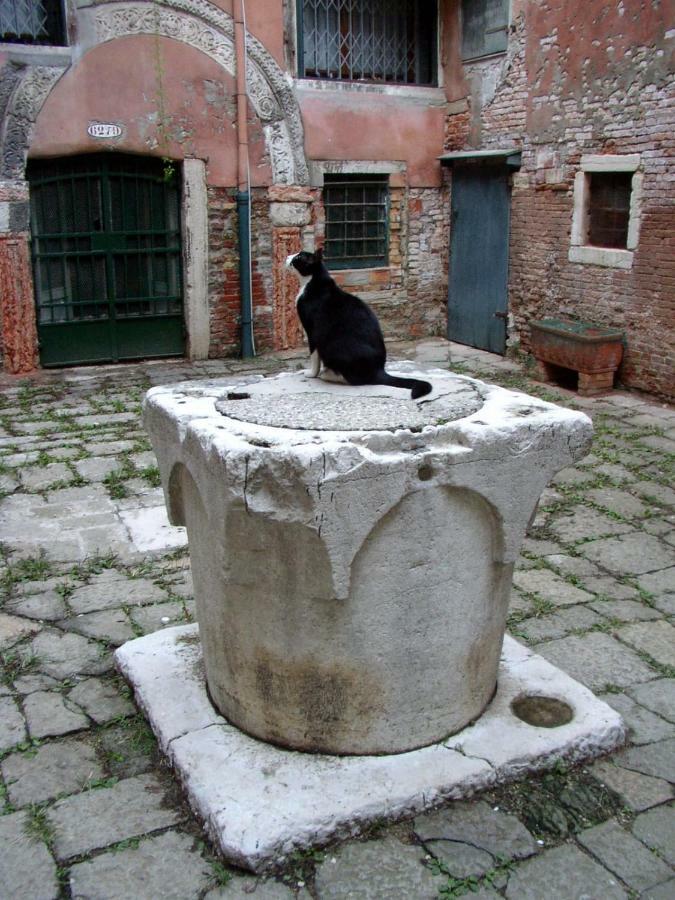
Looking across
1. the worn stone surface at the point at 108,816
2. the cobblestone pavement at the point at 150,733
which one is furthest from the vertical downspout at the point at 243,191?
the worn stone surface at the point at 108,816

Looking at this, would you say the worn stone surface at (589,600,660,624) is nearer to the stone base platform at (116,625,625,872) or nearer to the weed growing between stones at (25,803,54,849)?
the stone base platform at (116,625,625,872)

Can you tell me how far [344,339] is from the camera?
3561 mm

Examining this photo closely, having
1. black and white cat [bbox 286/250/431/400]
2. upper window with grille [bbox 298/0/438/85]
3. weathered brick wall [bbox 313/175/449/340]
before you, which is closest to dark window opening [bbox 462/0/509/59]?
upper window with grille [bbox 298/0/438/85]

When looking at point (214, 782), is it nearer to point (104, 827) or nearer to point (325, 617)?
point (104, 827)

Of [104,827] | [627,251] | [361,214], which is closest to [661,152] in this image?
[627,251]

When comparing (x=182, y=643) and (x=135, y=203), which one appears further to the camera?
(x=135, y=203)

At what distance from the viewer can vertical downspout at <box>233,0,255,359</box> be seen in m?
9.60

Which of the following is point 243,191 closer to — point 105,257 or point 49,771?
point 105,257

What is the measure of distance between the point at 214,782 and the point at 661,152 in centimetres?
737

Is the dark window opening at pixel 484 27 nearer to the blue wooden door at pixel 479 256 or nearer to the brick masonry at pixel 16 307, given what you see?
the blue wooden door at pixel 479 256

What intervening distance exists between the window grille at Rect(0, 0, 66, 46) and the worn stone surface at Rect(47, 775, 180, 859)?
8.08 meters

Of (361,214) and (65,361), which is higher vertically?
(361,214)

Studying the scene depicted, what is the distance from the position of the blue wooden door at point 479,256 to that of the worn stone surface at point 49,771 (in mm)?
8344

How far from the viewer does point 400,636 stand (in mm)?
2926
